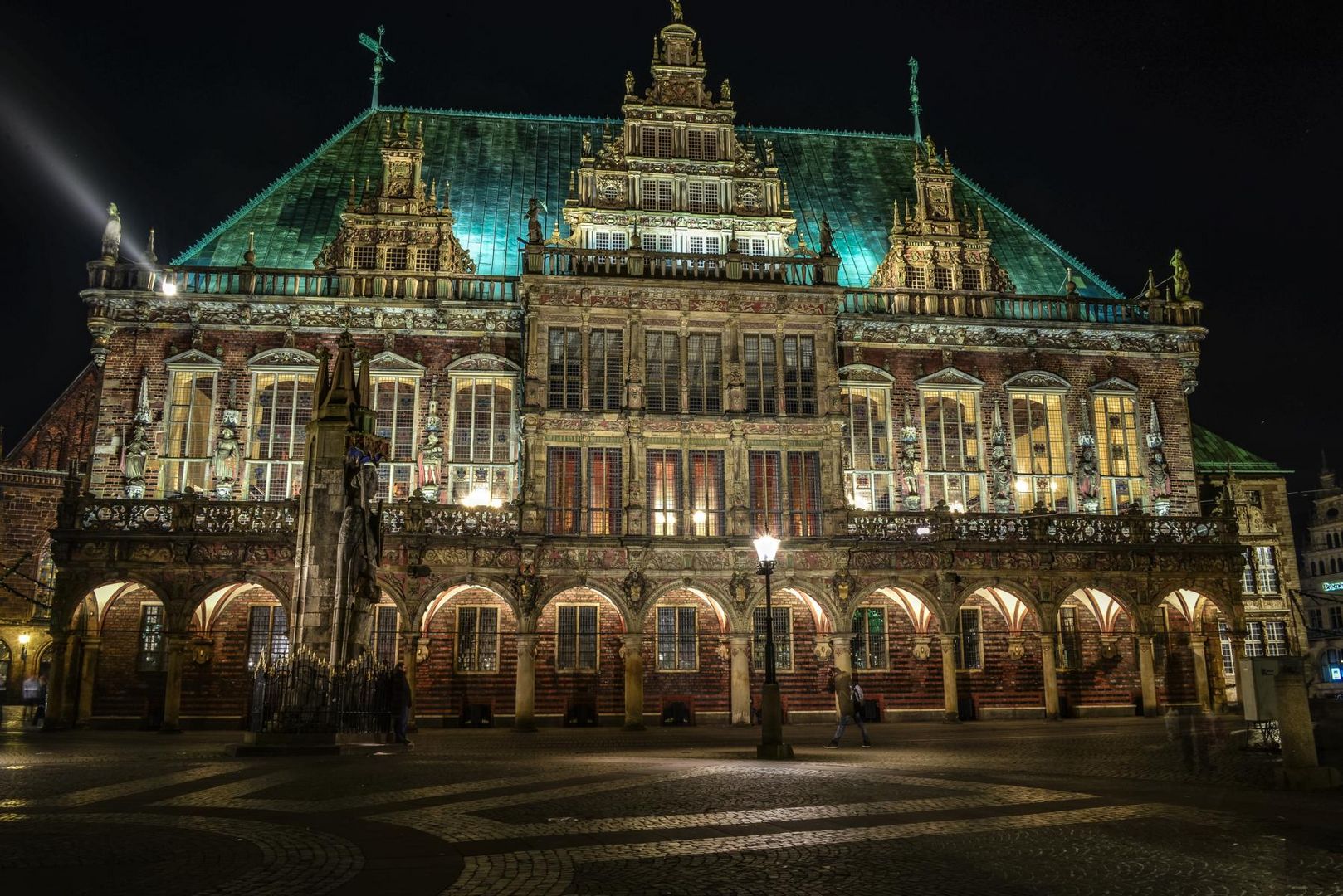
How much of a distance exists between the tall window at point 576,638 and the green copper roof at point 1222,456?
1219 inches

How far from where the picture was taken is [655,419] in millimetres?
33188

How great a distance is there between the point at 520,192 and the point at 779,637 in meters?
20.1

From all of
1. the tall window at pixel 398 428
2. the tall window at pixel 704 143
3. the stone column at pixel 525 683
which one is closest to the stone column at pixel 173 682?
the tall window at pixel 398 428

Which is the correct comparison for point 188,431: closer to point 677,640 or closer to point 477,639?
point 477,639

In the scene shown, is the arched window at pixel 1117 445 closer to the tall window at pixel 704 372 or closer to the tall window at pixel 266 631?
the tall window at pixel 704 372

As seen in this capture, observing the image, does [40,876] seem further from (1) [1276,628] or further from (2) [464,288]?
(1) [1276,628]

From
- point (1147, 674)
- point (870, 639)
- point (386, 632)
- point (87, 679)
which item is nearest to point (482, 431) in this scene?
point (386, 632)

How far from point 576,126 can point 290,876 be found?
40610 millimetres

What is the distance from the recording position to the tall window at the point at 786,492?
3312 cm

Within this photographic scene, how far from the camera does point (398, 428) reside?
1367 inches

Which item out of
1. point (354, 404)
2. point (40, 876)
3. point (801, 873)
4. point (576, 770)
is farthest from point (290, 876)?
point (354, 404)

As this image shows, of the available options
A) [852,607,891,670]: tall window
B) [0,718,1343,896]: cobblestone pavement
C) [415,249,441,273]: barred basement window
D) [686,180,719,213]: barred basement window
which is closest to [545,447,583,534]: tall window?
[415,249,441,273]: barred basement window

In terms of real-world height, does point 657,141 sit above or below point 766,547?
above

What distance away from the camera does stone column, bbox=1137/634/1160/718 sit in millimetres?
33469
